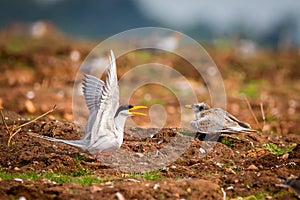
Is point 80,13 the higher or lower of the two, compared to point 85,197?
higher

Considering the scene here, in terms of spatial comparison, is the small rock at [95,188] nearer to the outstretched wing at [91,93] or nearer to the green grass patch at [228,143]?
the outstretched wing at [91,93]

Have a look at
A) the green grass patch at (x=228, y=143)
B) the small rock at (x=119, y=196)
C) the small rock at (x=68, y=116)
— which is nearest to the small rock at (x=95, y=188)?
the small rock at (x=119, y=196)

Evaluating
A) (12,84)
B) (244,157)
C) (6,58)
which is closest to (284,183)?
(244,157)

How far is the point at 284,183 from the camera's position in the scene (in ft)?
20.3

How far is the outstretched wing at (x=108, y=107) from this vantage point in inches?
259

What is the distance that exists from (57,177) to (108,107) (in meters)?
0.98

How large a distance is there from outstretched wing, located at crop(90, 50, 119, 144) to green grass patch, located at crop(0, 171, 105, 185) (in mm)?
519

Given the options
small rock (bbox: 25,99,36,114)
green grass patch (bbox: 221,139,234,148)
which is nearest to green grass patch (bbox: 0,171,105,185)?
green grass patch (bbox: 221,139,234,148)

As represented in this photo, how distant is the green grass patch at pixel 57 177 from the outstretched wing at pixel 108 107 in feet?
1.70

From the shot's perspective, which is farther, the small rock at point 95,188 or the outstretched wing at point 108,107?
the outstretched wing at point 108,107

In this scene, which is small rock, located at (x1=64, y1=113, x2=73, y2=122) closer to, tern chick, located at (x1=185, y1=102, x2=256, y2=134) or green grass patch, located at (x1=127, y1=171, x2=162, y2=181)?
tern chick, located at (x1=185, y1=102, x2=256, y2=134)

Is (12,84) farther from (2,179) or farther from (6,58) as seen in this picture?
(2,179)

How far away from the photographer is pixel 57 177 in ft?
22.2

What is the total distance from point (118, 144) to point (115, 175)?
368mm
